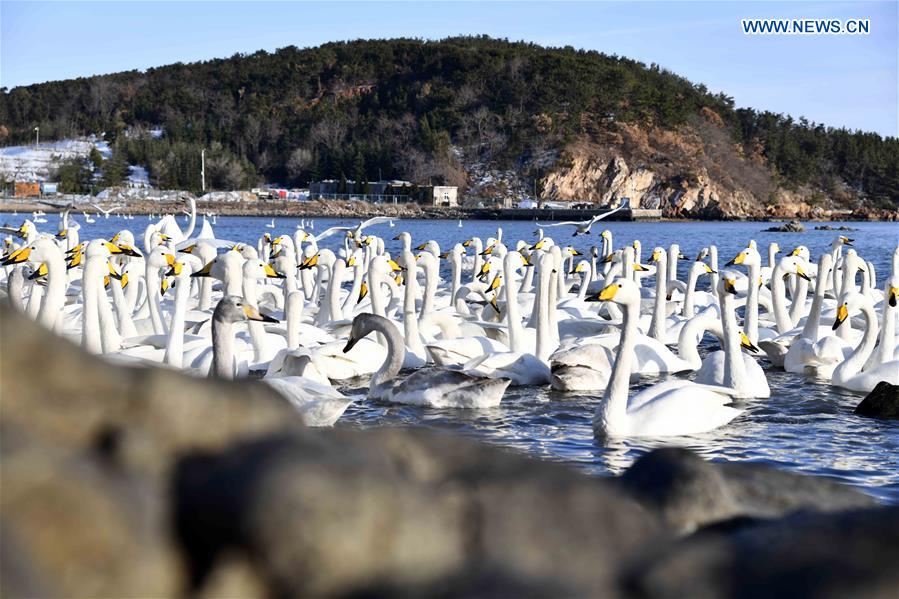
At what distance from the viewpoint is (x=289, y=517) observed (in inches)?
78.7

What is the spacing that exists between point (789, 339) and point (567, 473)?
12377mm

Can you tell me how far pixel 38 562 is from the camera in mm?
1847

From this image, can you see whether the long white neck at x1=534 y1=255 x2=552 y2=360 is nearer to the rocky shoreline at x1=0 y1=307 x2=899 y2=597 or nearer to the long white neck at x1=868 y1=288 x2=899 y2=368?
the long white neck at x1=868 y1=288 x2=899 y2=368

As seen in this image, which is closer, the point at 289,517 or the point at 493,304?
the point at 289,517

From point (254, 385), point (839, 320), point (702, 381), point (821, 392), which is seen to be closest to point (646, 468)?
point (254, 385)

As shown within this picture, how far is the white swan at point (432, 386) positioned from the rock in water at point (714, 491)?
6.87 metres

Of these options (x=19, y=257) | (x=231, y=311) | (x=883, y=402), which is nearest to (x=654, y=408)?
(x=883, y=402)

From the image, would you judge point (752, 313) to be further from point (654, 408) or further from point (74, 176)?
point (74, 176)

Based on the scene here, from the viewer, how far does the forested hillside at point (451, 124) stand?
5492 inches

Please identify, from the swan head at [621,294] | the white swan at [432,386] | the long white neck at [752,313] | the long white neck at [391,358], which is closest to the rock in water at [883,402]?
the swan head at [621,294]

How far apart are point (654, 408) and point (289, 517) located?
738 centimetres

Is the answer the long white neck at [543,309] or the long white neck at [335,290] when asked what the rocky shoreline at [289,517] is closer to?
the long white neck at [543,309]

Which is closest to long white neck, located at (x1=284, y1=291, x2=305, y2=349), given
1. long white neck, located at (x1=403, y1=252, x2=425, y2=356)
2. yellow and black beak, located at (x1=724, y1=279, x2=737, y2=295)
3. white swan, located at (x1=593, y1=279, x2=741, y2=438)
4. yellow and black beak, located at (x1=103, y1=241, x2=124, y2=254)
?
long white neck, located at (x1=403, y1=252, x2=425, y2=356)

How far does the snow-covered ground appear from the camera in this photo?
15375cm
